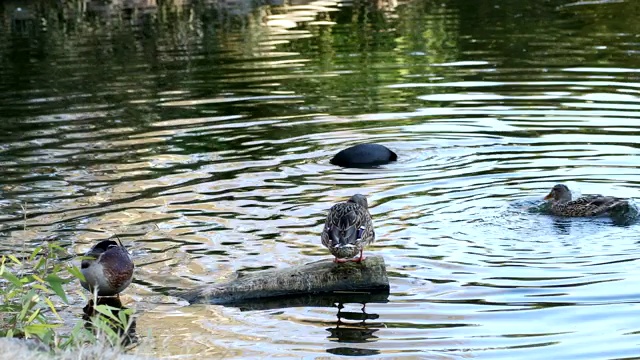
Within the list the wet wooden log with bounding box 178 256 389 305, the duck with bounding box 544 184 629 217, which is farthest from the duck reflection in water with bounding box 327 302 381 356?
the duck with bounding box 544 184 629 217

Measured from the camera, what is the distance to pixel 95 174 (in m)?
14.5

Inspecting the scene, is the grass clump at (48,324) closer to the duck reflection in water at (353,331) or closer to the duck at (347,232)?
the duck reflection in water at (353,331)

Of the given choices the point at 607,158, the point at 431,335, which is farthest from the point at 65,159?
the point at 431,335

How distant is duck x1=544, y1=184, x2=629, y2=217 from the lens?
11570 millimetres

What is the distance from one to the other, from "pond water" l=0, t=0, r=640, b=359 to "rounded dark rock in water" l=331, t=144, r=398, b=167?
0.56ft

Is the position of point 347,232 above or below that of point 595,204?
above

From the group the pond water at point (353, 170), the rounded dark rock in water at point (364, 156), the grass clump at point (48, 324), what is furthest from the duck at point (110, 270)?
the rounded dark rock in water at point (364, 156)

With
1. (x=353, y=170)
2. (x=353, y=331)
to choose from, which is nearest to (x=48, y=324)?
(x=353, y=331)

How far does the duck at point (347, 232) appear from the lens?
991cm

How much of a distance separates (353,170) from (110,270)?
5.26 meters

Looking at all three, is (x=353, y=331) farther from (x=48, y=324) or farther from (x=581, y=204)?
(x=581, y=204)

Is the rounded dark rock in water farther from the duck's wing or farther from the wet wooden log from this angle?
the wet wooden log

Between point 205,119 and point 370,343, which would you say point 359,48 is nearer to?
point 205,119

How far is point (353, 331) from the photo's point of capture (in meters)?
9.08
